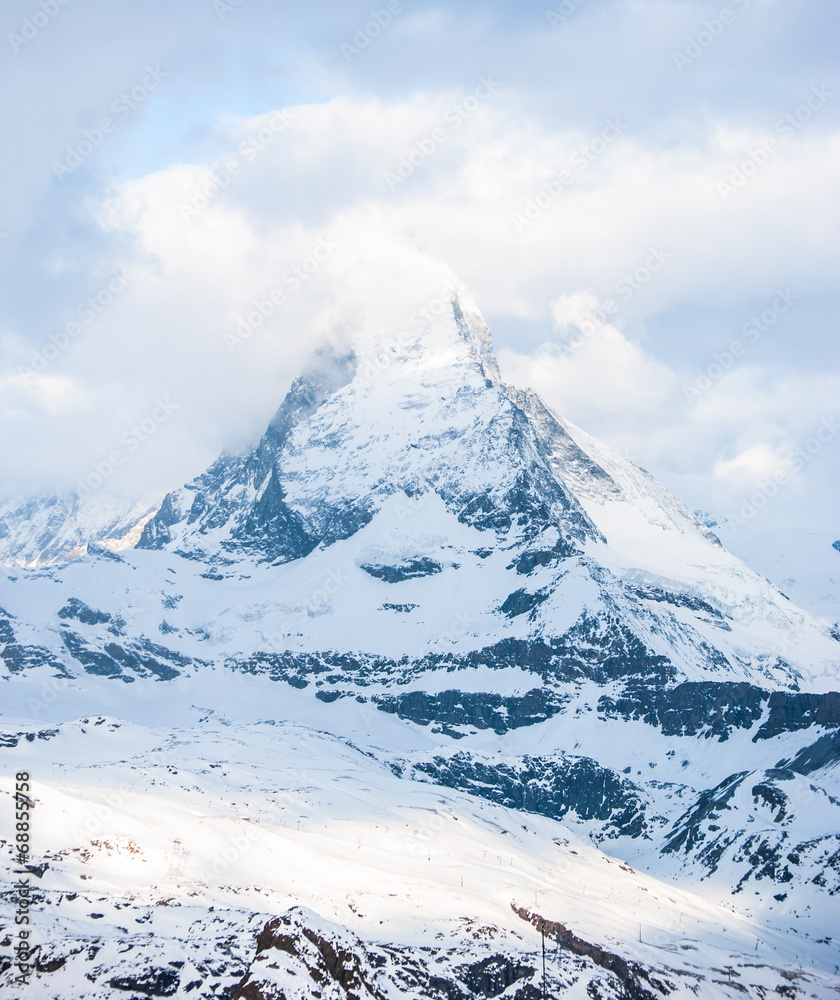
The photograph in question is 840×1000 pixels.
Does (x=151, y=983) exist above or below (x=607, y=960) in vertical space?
above

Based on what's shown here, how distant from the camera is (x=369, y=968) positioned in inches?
3152

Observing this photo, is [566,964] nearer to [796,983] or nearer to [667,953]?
[667,953]

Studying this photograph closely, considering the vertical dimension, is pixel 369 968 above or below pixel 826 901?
above

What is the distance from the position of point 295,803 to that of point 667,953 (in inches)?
3275

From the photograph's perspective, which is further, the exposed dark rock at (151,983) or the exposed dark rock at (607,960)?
the exposed dark rock at (607,960)

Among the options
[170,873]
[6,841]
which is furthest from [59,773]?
[6,841]

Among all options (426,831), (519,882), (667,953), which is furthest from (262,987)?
(426,831)

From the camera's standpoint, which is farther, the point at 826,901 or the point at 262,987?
the point at 826,901

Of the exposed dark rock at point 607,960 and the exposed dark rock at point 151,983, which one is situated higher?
the exposed dark rock at point 151,983

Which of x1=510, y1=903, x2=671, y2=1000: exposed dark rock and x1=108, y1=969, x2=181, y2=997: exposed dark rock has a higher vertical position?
x1=108, y1=969, x2=181, y2=997: exposed dark rock

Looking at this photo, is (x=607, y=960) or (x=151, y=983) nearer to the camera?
(x=151, y=983)

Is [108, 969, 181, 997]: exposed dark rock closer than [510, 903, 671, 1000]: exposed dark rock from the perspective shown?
Yes

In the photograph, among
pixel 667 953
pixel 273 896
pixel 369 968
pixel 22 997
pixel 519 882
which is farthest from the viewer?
pixel 519 882

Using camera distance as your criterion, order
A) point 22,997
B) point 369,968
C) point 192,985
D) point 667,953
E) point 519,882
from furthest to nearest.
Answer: point 519,882
point 667,953
point 369,968
point 192,985
point 22,997
